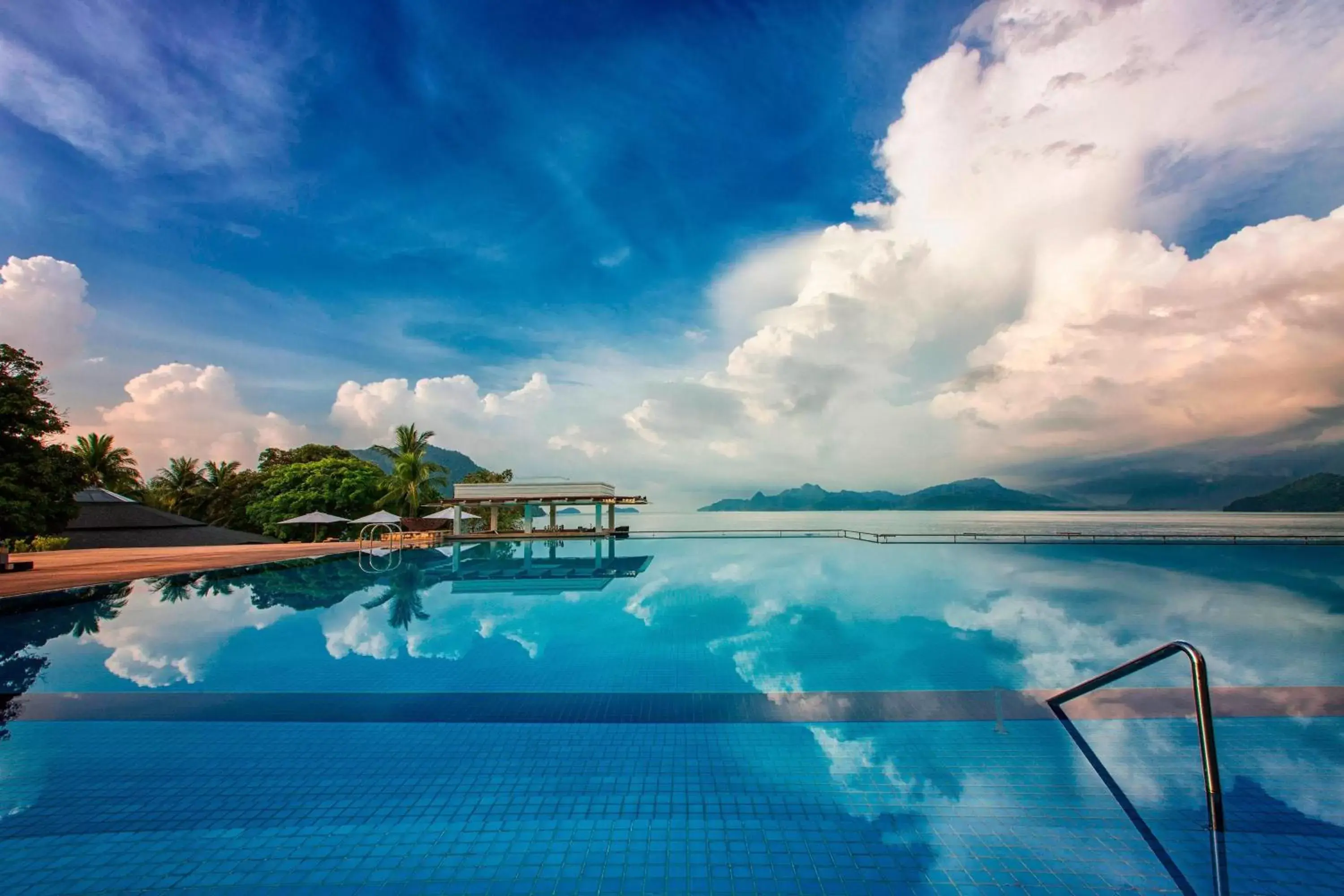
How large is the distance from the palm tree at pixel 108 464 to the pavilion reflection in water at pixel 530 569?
24021mm

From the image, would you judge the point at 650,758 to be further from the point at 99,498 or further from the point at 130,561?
the point at 99,498

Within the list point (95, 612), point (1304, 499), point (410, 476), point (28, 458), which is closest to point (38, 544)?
point (28, 458)

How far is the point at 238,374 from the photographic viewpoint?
83.1 ft

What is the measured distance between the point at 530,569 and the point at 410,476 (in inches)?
672

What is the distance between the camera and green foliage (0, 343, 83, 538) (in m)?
13.1

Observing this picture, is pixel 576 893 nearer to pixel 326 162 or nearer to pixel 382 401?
pixel 326 162

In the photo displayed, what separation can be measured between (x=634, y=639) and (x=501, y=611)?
131 inches

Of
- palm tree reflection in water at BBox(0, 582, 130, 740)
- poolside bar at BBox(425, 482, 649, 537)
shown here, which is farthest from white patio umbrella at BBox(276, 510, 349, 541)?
palm tree reflection in water at BBox(0, 582, 130, 740)

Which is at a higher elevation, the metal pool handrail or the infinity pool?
the metal pool handrail

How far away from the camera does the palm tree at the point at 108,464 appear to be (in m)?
30.9

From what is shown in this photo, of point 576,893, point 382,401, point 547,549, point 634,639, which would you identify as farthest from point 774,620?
point 382,401

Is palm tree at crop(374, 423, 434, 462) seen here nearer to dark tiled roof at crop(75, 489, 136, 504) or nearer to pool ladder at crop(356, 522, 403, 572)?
pool ladder at crop(356, 522, 403, 572)

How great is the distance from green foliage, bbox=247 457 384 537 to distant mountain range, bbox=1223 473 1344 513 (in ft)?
356

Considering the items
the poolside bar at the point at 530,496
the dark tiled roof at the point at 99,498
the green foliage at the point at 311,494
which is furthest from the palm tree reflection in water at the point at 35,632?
the dark tiled roof at the point at 99,498
